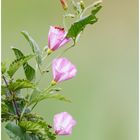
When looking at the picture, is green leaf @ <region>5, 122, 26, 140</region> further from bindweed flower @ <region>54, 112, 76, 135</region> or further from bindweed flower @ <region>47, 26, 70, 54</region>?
bindweed flower @ <region>47, 26, 70, 54</region>

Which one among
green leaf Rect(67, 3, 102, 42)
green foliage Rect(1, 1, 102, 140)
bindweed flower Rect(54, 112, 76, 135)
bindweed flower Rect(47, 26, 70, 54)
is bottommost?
bindweed flower Rect(54, 112, 76, 135)

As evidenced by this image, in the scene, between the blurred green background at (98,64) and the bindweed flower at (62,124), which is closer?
the bindweed flower at (62,124)

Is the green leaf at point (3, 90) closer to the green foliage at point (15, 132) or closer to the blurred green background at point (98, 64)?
the green foliage at point (15, 132)

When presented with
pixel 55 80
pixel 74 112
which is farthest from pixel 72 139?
pixel 55 80

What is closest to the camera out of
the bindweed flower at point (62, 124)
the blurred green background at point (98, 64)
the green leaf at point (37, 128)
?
the green leaf at point (37, 128)

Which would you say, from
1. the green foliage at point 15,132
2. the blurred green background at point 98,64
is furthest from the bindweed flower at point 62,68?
Answer: the blurred green background at point 98,64

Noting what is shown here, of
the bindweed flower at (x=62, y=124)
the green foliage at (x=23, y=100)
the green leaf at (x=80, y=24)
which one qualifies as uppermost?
the green leaf at (x=80, y=24)

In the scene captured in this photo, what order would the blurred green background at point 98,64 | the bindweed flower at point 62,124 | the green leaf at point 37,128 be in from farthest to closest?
the blurred green background at point 98,64 → the bindweed flower at point 62,124 → the green leaf at point 37,128

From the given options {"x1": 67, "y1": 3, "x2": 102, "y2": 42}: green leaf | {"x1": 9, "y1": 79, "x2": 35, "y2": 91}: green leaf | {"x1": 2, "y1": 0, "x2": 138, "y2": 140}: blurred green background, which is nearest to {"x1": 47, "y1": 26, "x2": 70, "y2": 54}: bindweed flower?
{"x1": 67, "y1": 3, "x2": 102, "y2": 42}: green leaf

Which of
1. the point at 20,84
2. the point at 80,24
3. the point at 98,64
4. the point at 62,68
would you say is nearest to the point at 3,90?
the point at 20,84

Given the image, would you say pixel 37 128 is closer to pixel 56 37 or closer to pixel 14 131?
pixel 14 131
